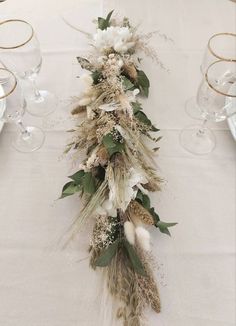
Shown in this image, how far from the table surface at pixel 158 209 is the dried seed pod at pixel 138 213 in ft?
0.27

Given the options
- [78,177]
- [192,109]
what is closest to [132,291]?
[78,177]

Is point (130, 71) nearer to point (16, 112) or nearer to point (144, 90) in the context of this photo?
point (144, 90)

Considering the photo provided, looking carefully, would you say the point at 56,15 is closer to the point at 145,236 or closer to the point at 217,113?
the point at 217,113

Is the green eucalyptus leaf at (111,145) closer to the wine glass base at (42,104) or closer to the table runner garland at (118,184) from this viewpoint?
the table runner garland at (118,184)

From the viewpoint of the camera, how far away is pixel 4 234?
72 cm

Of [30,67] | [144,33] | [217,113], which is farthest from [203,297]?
[144,33]

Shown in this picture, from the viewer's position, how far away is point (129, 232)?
63 centimetres

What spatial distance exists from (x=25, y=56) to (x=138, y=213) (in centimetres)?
50

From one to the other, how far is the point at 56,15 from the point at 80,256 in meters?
0.87

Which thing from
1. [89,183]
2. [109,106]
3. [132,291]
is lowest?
[132,291]

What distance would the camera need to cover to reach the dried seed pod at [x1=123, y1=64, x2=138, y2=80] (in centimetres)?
87

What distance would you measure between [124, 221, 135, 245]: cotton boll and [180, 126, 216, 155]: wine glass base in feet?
1.05

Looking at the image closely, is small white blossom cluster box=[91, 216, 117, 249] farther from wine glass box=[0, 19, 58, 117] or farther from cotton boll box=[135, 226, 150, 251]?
wine glass box=[0, 19, 58, 117]

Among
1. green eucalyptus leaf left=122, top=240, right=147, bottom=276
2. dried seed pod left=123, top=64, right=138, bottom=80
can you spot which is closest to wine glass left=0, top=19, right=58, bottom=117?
dried seed pod left=123, top=64, right=138, bottom=80
